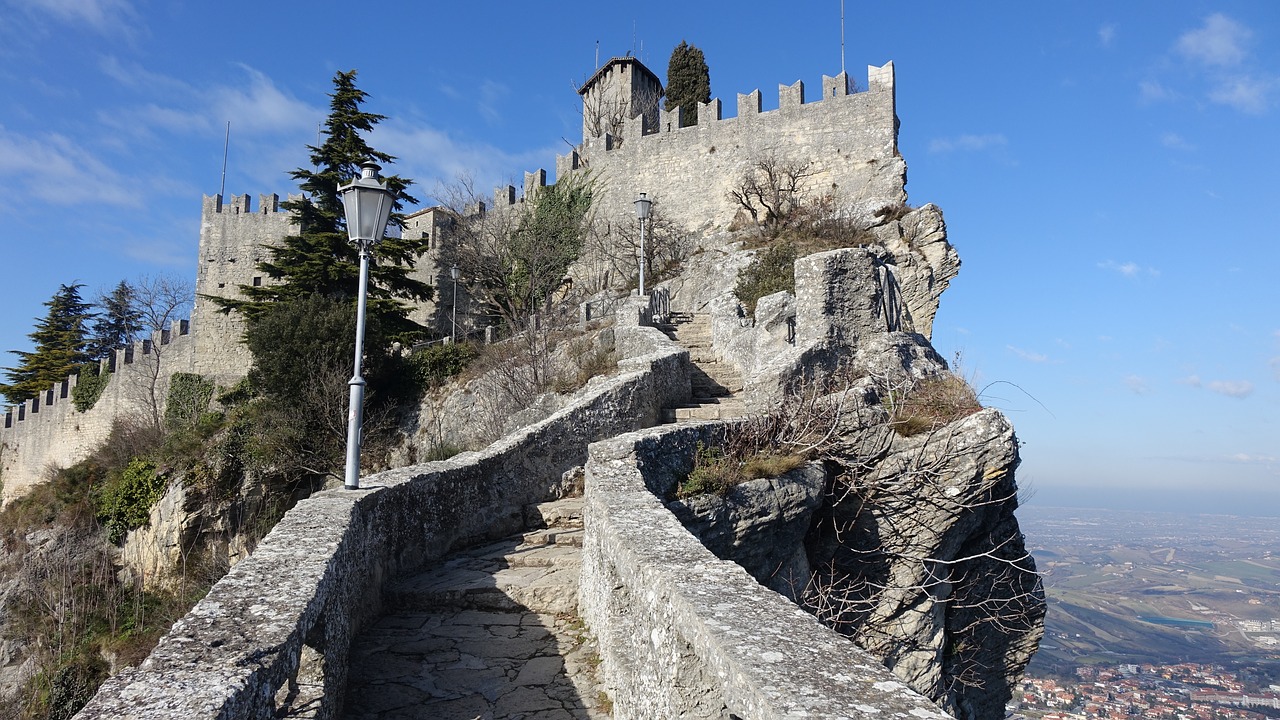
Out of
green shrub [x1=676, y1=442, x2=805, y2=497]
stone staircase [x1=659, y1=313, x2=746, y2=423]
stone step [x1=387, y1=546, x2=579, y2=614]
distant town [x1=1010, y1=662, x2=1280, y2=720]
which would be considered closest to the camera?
stone step [x1=387, y1=546, x2=579, y2=614]

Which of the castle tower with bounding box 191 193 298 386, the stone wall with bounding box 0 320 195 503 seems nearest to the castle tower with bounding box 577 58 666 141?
the castle tower with bounding box 191 193 298 386

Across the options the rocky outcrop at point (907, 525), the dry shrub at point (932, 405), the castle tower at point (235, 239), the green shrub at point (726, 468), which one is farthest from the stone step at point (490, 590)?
the castle tower at point (235, 239)

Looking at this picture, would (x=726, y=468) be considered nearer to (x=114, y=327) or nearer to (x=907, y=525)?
(x=907, y=525)

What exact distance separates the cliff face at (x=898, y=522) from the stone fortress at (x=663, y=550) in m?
0.05

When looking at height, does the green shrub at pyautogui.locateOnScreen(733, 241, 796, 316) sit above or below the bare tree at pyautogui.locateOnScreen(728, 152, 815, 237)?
below

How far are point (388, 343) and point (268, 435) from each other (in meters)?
6.12

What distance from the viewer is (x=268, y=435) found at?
18.0m

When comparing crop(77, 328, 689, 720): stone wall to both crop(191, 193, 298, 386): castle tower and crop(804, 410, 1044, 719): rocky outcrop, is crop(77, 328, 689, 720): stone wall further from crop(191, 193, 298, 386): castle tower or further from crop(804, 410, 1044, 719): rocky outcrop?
crop(191, 193, 298, 386): castle tower

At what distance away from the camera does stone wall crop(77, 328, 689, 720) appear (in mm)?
2391

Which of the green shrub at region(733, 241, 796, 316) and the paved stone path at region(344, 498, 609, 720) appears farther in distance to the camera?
the green shrub at region(733, 241, 796, 316)

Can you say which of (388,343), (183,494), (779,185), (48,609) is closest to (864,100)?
(779,185)

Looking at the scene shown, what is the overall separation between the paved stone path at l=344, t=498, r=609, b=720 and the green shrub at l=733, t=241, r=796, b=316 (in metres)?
11.2

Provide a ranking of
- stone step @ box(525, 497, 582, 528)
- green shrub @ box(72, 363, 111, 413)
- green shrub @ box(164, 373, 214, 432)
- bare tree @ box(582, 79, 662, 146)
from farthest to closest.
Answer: bare tree @ box(582, 79, 662, 146), green shrub @ box(72, 363, 111, 413), green shrub @ box(164, 373, 214, 432), stone step @ box(525, 497, 582, 528)

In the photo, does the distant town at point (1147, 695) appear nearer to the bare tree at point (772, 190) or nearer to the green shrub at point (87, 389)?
the bare tree at point (772, 190)
